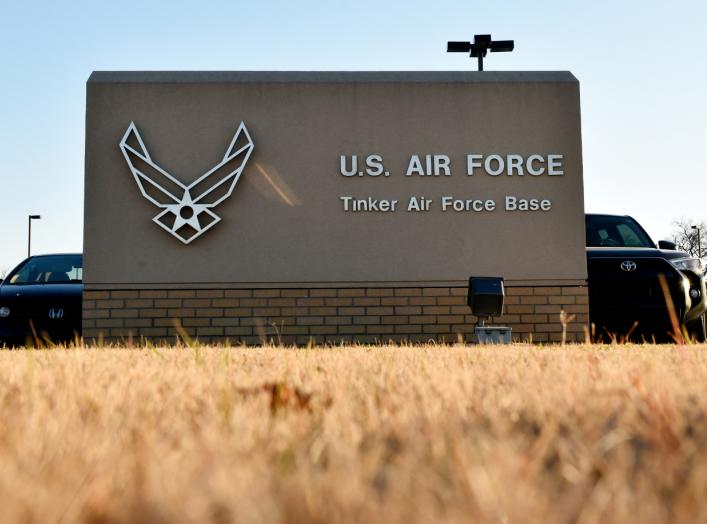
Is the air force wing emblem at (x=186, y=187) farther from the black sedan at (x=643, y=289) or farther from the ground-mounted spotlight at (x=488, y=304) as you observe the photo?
the black sedan at (x=643, y=289)

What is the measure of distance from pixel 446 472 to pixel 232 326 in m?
9.45

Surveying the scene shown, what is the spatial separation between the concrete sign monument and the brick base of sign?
0.06 feet

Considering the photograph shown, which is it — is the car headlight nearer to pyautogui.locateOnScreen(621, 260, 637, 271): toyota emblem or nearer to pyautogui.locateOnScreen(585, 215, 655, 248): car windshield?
pyautogui.locateOnScreen(621, 260, 637, 271): toyota emblem

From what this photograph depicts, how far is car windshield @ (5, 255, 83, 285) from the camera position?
12078 millimetres

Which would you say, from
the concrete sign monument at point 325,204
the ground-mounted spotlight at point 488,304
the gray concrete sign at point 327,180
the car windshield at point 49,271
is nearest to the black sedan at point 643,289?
the concrete sign monument at point 325,204

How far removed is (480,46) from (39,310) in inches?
363

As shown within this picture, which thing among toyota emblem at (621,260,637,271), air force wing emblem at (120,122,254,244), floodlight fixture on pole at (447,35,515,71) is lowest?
toyota emblem at (621,260,637,271)

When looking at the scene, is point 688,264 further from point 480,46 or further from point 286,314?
point 480,46

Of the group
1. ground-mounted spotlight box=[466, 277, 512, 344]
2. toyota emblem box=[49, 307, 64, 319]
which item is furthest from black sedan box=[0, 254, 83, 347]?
ground-mounted spotlight box=[466, 277, 512, 344]

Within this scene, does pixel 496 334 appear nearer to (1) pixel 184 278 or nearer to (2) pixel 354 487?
(1) pixel 184 278

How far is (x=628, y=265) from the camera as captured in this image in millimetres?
10242

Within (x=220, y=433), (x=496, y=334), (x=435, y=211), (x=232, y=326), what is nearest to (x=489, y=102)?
(x=435, y=211)

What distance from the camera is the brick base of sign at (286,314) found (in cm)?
1055

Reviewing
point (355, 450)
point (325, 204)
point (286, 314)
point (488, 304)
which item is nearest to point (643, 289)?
point (488, 304)
